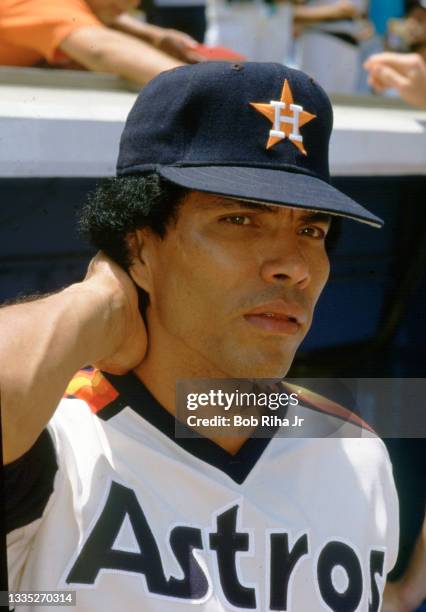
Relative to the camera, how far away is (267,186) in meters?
1.12

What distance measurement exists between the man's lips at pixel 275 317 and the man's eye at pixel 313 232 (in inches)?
5.2

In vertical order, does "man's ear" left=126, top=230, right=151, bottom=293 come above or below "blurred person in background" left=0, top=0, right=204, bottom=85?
below

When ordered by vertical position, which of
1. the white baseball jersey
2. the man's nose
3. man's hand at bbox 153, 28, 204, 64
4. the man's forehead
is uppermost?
man's hand at bbox 153, 28, 204, 64

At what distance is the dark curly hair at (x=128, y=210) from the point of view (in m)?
1.20

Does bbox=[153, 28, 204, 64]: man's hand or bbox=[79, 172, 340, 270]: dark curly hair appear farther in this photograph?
bbox=[153, 28, 204, 64]: man's hand

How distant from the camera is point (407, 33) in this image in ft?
10.8

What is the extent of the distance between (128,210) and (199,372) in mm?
281

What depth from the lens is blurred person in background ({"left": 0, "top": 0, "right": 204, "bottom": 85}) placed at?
1.78m

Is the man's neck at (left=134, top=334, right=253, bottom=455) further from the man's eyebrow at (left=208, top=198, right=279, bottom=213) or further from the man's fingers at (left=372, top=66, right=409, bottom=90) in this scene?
the man's fingers at (left=372, top=66, right=409, bottom=90)

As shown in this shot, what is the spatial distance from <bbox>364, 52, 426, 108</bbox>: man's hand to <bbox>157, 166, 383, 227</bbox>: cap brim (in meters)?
0.99

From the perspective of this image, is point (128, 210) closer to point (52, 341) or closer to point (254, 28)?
point (52, 341)

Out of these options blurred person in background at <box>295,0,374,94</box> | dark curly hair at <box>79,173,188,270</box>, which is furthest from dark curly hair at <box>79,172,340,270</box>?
blurred person in background at <box>295,0,374,94</box>

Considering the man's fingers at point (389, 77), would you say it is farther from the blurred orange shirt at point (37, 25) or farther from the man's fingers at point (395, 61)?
the blurred orange shirt at point (37, 25)

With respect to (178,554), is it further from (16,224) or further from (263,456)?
(16,224)
